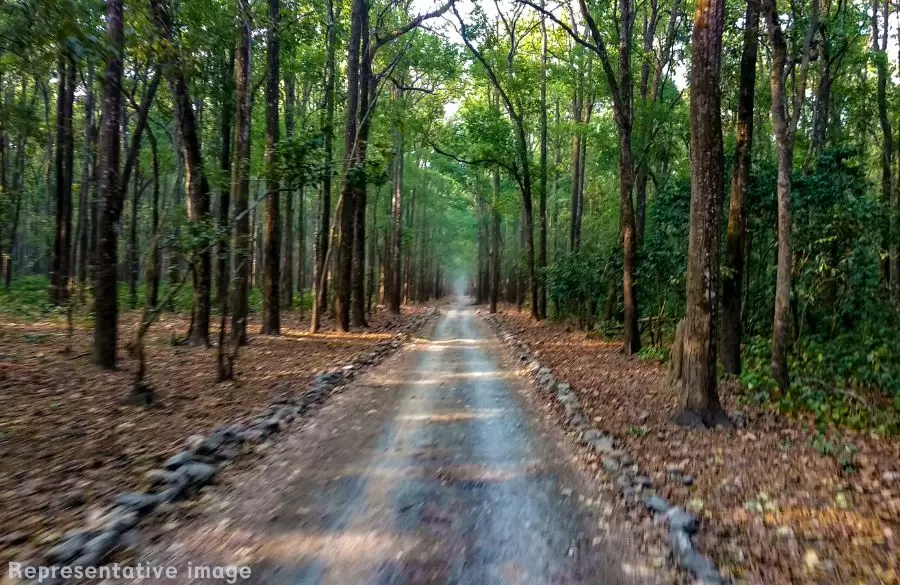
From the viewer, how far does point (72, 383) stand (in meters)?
9.12

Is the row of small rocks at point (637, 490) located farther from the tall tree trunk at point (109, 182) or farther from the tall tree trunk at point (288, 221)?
the tall tree trunk at point (288, 221)

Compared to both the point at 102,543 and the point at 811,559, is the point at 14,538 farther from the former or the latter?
the point at 811,559

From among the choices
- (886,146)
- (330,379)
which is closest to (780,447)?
(330,379)

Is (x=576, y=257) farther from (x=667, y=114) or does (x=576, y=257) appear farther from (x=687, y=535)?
(x=687, y=535)

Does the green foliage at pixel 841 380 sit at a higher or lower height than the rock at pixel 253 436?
higher

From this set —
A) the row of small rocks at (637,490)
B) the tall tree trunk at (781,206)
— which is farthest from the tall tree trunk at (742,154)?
the row of small rocks at (637,490)

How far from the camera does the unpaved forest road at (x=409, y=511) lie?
3.98 meters

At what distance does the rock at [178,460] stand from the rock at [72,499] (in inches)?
29.0

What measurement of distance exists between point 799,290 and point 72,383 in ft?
42.3

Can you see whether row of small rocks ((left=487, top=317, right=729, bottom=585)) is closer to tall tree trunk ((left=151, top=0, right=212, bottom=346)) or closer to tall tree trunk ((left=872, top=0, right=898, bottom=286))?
tall tree trunk ((left=151, top=0, right=212, bottom=346))

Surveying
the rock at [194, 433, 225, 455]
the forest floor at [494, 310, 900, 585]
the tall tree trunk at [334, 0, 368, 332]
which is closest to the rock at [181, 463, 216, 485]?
the rock at [194, 433, 225, 455]

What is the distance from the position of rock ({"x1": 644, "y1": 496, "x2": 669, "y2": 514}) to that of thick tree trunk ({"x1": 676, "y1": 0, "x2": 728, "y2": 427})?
2770mm

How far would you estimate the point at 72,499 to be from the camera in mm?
4816

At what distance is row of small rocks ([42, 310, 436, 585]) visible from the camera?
3896 mm
